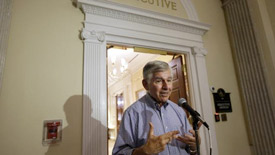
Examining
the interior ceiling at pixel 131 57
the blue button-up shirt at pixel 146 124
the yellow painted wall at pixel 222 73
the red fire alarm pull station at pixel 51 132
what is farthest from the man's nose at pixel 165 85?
the interior ceiling at pixel 131 57

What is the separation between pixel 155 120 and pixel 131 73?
16.6ft

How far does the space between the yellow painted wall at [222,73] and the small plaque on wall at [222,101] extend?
3.2 inches

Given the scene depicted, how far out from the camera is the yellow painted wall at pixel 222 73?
7.82ft

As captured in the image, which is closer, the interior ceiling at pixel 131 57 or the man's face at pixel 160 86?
the man's face at pixel 160 86

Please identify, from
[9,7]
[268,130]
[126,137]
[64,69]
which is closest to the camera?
[126,137]

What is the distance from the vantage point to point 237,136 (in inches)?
96.4

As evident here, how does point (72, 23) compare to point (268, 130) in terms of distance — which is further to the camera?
point (268, 130)

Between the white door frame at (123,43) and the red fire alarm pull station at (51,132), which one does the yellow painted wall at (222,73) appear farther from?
the red fire alarm pull station at (51,132)

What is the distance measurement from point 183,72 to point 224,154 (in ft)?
4.25

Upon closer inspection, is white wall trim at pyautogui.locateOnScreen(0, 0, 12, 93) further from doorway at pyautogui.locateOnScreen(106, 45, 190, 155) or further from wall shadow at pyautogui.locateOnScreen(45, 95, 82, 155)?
doorway at pyautogui.locateOnScreen(106, 45, 190, 155)

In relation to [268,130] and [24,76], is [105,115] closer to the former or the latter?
[24,76]

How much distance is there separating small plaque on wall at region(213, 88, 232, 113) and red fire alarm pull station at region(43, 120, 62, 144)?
6.94ft

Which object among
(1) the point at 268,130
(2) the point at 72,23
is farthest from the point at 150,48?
(1) the point at 268,130

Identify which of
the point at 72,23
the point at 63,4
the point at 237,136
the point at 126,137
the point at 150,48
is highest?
Answer: the point at 63,4
